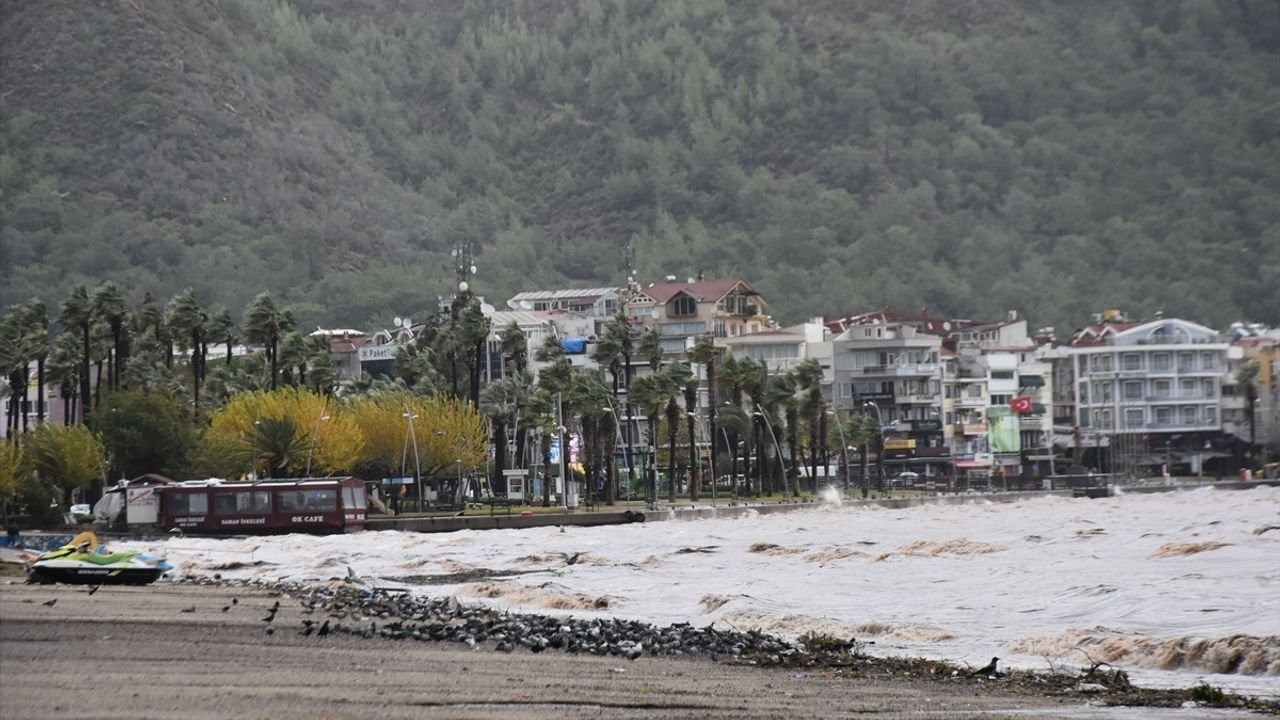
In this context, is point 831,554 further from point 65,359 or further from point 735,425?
point 735,425

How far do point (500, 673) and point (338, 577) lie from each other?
30.7 m

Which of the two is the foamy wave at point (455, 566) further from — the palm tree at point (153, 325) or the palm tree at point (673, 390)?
the palm tree at point (153, 325)

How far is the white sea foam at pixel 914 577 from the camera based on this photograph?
1529 inches

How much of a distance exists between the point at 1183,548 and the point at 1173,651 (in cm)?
3340

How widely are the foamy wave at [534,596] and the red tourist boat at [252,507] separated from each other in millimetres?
40232

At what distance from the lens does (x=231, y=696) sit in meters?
25.9

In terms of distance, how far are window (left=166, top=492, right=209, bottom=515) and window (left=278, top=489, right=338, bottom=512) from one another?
3384 millimetres

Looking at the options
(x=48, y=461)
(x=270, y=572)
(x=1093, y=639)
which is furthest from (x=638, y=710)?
(x=48, y=461)

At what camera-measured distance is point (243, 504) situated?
3752 inches

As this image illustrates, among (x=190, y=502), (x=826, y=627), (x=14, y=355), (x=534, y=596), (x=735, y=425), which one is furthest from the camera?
(x=735, y=425)

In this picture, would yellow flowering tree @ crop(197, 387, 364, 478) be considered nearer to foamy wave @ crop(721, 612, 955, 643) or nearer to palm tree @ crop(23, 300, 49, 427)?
palm tree @ crop(23, 300, 49, 427)

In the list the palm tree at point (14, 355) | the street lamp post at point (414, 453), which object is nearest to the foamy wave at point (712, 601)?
the street lamp post at point (414, 453)

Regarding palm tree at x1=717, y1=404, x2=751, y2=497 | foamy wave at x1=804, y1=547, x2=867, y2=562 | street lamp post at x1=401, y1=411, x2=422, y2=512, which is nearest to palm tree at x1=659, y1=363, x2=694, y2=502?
palm tree at x1=717, y1=404, x2=751, y2=497

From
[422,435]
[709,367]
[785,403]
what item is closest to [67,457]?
[422,435]
